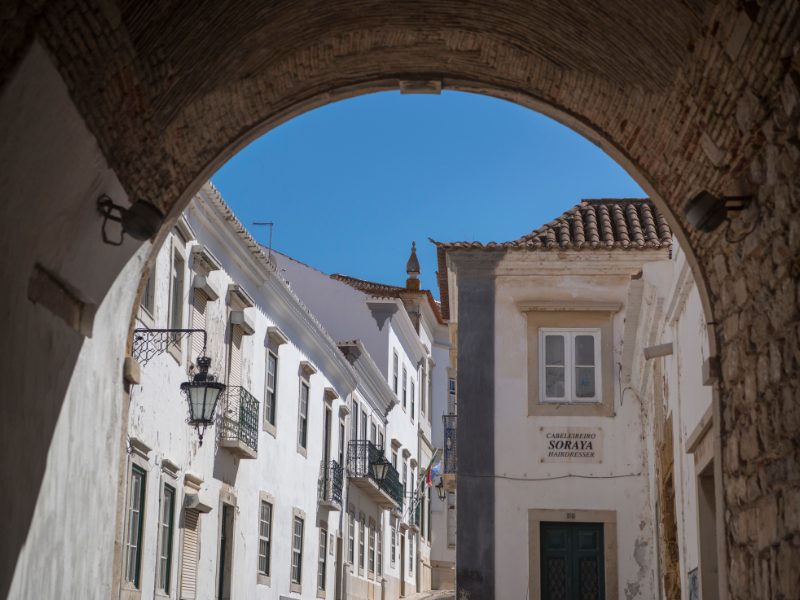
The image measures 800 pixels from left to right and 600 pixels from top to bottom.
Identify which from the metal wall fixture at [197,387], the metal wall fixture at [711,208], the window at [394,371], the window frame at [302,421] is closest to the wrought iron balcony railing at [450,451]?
the window frame at [302,421]

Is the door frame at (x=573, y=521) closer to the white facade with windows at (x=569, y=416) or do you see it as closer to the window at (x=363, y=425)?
the white facade with windows at (x=569, y=416)

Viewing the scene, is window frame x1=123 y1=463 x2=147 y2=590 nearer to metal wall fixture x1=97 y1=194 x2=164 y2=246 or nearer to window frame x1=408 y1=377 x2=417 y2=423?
metal wall fixture x1=97 y1=194 x2=164 y2=246

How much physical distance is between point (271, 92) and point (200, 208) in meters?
8.57

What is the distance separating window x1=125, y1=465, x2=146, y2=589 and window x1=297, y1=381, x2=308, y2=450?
8.94 metres

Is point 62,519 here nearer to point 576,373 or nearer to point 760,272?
point 760,272

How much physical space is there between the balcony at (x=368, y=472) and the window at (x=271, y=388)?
258 inches

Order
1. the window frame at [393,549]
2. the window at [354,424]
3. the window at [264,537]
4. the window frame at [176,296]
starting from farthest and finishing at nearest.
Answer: the window frame at [393,549], the window at [354,424], the window at [264,537], the window frame at [176,296]

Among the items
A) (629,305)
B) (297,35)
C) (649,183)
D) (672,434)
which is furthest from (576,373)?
(297,35)

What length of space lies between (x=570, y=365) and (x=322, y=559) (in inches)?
417

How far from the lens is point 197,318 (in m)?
17.2

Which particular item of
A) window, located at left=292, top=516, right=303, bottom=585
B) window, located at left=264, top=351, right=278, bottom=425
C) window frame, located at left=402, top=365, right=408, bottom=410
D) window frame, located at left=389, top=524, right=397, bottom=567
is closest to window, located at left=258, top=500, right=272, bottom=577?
window, located at left=264, top=351, right=278, bottom=425

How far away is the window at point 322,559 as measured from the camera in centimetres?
2566

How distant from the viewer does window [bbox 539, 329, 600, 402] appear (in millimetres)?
17375

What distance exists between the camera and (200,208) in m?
17.2
